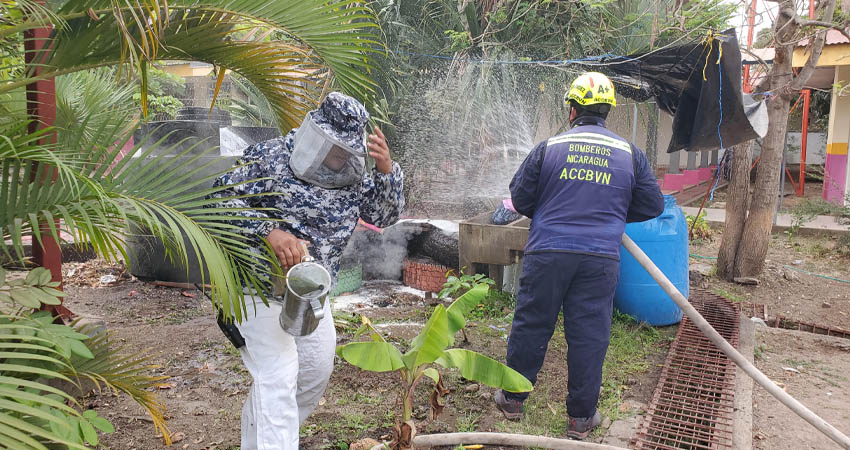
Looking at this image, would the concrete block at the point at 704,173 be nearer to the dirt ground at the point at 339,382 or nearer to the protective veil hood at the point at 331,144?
the dirt ground at the point at 339,382

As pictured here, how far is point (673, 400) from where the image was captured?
13.4ft

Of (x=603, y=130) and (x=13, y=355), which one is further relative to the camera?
(x=603, y=130)

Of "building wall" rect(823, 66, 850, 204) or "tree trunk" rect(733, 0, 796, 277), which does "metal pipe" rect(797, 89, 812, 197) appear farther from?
"tree trunk" rect(733, 0, 796, 277)

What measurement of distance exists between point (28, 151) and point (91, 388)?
6.60 feet

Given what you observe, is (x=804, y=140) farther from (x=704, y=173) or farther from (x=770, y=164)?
(x=770, y=164)

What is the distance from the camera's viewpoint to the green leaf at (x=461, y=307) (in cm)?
310

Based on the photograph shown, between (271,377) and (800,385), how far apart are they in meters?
3.81

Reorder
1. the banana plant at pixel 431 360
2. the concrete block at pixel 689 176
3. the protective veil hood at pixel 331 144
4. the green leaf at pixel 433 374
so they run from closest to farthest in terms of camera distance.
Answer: the protective veil hood at pixel 331 144 → the banana plant at pixel 431 360 → the green leaf at pixel 433 374 → the concrete block at pixel 689 176

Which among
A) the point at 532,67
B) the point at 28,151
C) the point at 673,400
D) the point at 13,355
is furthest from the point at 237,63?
the point at 532,67

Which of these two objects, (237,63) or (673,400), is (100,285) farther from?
(673,400)

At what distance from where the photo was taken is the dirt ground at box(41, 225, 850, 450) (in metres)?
3.65

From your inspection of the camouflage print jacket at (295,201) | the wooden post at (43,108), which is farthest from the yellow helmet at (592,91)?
the wooden post at (43,108)

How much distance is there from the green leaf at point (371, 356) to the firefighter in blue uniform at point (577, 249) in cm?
112

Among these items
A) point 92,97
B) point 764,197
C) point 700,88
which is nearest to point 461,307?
point 92,97
